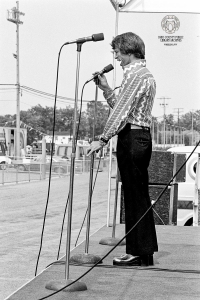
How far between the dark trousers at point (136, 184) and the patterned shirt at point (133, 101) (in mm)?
100

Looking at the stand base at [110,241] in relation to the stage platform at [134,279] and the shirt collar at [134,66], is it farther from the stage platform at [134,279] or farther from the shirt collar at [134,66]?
the shirt collar at [134,66]

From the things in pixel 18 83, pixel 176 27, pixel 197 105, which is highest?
pixel 18 83

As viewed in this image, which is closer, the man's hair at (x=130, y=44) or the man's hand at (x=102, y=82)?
the man's hair at (x=130, y=44)

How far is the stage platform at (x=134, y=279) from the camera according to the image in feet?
12.2

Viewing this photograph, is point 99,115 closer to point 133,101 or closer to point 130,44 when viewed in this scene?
point 130,44

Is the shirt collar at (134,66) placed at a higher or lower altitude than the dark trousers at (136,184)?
higher

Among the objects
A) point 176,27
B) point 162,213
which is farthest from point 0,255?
point 176,27

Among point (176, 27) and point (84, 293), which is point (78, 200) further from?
point (84, 293)

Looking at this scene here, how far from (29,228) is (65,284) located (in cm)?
732

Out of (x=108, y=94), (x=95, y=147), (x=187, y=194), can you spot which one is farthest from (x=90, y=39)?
(x=187, y=194)

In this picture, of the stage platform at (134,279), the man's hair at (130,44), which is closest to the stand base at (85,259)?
the stage platform at (134,279)

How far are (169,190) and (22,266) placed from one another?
2.20 meters

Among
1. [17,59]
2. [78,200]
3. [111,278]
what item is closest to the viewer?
[111,278]

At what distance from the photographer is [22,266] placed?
7234mm
